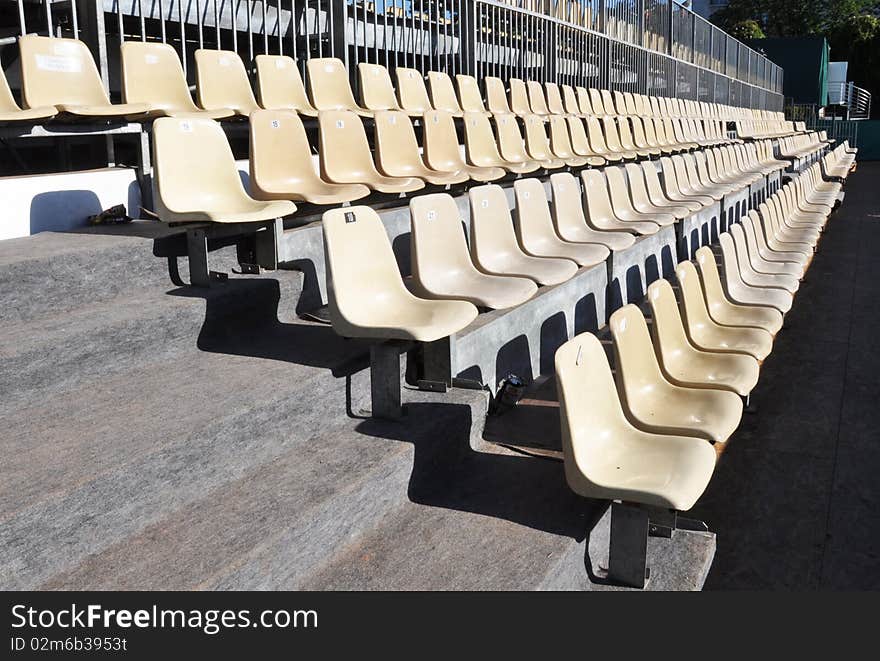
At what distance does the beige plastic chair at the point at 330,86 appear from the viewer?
4867mm

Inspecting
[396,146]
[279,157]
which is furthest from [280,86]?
[279,157]

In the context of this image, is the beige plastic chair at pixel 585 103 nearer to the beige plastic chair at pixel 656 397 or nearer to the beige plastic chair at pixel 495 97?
the beige plastic chair at pixel 495 97

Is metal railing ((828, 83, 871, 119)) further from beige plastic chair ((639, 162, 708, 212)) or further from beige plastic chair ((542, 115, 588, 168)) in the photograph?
beige plastic chair ((639, 162, 708, 212))

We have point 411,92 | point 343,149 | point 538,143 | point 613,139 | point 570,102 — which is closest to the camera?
point 343,149

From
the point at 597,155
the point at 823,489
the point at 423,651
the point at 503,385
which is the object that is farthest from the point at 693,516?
the point at 597,155

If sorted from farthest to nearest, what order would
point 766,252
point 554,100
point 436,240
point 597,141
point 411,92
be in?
point 554,100 < point 597,141 < point 411,92 < point 766,252 < point 436,240

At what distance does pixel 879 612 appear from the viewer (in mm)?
1833

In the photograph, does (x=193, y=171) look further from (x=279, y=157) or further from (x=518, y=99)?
(x=518, y=99)

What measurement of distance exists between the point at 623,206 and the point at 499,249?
1.83 meters

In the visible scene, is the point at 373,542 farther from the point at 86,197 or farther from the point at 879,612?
the point at 86,197

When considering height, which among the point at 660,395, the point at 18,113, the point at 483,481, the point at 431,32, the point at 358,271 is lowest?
the point at 483,481

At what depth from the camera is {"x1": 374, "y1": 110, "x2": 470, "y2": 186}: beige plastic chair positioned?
440 centimetres

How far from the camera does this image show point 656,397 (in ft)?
9.20

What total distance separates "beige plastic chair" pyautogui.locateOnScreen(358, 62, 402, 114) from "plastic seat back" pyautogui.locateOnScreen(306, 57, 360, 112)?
11 cm
